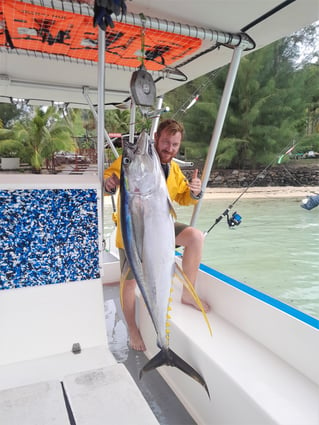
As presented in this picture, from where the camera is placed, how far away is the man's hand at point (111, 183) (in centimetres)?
192

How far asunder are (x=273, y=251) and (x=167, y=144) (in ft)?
31.2

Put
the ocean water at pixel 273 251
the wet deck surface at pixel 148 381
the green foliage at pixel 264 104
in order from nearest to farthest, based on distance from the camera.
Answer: the wet deck surface at pixel 148 381
the ocean water at pixel 273 251
the green foliage at pixel 264 104

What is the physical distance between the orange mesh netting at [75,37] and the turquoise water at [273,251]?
3637 mm

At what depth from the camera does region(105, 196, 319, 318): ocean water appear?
24.1ft

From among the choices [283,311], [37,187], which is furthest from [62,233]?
[283,311]

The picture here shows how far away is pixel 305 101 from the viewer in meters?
23.8

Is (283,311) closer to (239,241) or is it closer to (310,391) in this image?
(310,391)

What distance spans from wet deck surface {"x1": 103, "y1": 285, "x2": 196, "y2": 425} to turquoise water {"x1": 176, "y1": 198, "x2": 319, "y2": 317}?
3.25 metres

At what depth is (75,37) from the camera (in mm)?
2318

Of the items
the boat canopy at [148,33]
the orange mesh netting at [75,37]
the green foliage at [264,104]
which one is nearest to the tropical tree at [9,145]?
the green foliage at [264,104]

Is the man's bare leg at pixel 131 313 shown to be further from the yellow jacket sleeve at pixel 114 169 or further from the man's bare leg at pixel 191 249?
the yellow jacket sleeve at pixel 114 169

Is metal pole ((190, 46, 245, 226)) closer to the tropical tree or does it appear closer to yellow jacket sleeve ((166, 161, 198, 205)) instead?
yellow jacket sleeve ((166, 161, 198, 205))

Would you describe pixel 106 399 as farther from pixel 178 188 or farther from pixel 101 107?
pixel 101 107

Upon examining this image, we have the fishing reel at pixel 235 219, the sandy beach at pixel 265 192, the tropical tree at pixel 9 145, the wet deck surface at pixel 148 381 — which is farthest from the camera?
the sandy beach at pixel 265 192
